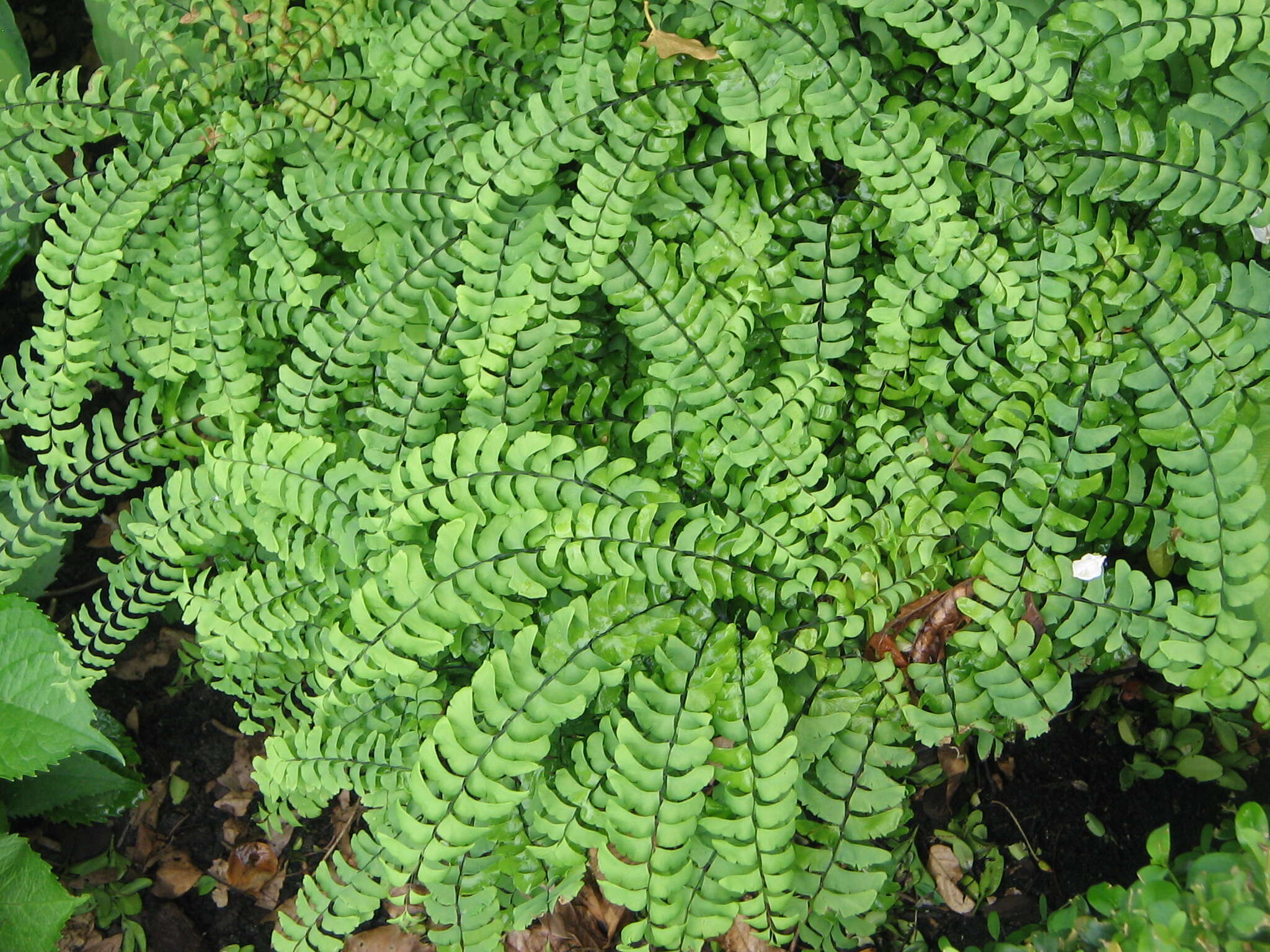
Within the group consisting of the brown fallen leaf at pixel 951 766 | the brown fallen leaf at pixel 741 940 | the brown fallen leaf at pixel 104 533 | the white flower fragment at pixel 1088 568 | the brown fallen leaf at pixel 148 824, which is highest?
the white flower fragment at pixel 1088 568

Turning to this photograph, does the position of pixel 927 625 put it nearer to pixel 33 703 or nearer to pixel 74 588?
pixel 33 703

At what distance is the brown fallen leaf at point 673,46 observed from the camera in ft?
6.37

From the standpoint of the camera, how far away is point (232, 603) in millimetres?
2250

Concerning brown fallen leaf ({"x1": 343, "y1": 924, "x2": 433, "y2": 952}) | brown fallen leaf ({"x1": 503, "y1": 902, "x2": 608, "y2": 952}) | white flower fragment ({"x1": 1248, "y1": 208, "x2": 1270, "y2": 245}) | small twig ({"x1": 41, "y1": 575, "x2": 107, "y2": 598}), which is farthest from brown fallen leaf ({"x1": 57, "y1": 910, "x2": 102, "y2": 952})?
white flower fragment ({"x1": 1248, "y1": 208, "x2": 1270, "y2": 245})

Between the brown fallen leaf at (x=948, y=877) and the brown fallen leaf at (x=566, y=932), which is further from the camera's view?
the brown fallen leaf at (x=566, y=932)

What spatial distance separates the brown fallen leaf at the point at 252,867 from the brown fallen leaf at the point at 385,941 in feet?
1.29

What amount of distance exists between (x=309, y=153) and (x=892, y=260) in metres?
1.61

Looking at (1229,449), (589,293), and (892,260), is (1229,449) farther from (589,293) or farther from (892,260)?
(589,293)

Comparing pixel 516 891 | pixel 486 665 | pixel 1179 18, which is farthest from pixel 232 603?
pixel 1179 18

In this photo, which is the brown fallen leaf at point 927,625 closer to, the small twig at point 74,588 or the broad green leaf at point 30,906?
the broad green leaf at point 30,906

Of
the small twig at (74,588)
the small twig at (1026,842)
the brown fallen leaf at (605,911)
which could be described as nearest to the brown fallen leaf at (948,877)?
the small twig at (1026,842)

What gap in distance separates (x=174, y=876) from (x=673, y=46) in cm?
319

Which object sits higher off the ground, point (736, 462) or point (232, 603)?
point (736, 462)

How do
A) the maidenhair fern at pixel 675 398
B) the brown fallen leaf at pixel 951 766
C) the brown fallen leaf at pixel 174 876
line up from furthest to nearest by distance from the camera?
the brown fallen leaf at pixel 174 876 < the brown fallen leaf at pixel 951 766 < the maidenhair fern at pixel 675 398
